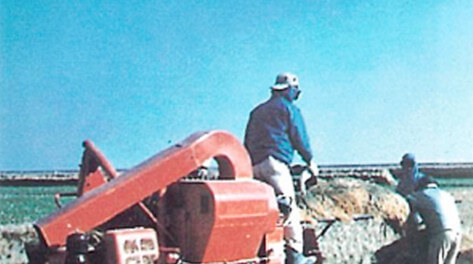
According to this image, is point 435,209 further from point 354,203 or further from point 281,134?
point 281,134

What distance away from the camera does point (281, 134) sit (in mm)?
4355

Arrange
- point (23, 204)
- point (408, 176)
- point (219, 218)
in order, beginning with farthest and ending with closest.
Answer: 1. point (408, 176)
2. point (23, 204)
3. point (219, 218)

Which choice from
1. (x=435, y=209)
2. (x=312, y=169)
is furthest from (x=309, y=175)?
(x=435, y=209)

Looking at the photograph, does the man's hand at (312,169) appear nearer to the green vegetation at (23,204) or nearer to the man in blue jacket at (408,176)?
the green vegetation at (23,204)

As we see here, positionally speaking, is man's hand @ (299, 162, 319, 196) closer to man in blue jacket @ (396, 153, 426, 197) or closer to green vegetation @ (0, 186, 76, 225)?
green vegetation @ (0, 186, 76, 225)

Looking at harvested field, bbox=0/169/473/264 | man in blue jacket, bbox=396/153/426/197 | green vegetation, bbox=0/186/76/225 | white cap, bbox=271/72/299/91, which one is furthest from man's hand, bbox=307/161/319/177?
man in blue jacket, bbox=396/153/426/197

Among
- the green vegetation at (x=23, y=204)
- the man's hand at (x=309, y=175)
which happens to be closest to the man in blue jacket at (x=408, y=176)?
the man's hand at (x=309, y=175)

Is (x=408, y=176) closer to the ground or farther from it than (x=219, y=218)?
closer to the ground

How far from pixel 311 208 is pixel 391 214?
31.5 inches

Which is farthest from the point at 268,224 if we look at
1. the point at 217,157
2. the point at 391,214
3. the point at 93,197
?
the point at 391,214

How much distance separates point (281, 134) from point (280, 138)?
25 mm

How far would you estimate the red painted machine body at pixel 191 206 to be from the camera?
3049mm

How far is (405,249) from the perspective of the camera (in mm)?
6277

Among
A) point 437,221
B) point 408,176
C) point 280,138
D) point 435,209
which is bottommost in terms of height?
point 437,221
